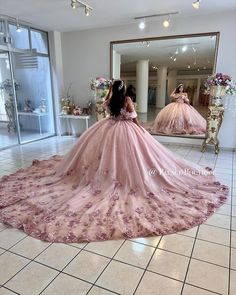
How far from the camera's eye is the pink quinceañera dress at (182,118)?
5312 mm

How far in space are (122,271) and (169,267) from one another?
36 cm

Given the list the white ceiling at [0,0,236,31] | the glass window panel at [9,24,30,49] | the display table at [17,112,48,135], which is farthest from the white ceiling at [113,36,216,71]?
the display table at [17,112,48,135]

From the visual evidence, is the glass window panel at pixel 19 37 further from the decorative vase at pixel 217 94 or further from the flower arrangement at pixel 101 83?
the decorative vase at pixel 217 94

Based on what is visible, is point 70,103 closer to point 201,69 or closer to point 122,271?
point 201,69

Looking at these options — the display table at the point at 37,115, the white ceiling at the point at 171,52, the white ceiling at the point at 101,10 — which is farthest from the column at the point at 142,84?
the display table at the point at 37,115

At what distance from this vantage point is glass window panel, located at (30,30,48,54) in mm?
5727

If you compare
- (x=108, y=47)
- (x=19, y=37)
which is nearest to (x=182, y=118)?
(x=108, y=47)

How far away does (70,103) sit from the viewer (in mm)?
6320

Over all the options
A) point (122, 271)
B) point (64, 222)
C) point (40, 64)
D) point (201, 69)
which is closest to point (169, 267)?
point (122, 271)

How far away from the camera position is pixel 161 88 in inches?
226

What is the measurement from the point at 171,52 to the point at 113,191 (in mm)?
3968

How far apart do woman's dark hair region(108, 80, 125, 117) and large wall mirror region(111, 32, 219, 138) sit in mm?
2669

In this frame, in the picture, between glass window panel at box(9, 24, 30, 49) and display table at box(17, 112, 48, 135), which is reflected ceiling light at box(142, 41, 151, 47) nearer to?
glass window panel at box(9, 24, 30, 49)

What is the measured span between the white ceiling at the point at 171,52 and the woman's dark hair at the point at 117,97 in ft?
9.28
